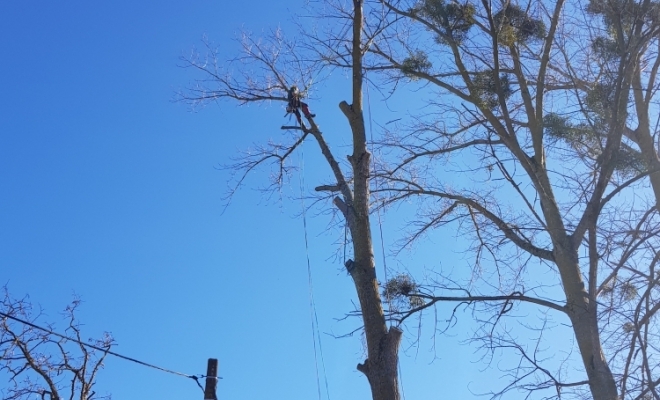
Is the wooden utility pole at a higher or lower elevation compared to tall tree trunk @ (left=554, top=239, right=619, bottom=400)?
higher

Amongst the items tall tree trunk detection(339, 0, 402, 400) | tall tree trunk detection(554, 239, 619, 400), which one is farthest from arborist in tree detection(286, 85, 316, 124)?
tall tree trunk detection(554, 239, 619, 400)

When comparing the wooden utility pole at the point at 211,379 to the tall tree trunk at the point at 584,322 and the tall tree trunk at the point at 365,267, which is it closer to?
the tall tree trunk at the point at 365,267

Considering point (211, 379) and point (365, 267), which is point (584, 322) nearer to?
point (365, 267)

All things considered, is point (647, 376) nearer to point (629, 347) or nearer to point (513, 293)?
point (629, 347)

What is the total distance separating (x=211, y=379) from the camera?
8438 mm

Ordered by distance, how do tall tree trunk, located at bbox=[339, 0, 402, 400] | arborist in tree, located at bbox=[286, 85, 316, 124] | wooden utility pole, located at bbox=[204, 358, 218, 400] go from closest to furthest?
tall tree trunk, located at bbox=[339, 0, 402, 400]
arborist in tree, located at bbox=[286, 85, 316, 124]
wooden utility pole, located at bbox=[204, 358, 218, 400]

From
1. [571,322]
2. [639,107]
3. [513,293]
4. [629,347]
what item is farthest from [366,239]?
[639,107]

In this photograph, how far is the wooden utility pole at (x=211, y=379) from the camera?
8398 millimetres

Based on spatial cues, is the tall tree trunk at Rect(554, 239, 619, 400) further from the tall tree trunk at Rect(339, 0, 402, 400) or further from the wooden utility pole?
the wooden utility pole

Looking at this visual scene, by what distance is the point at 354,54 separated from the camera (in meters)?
7.72

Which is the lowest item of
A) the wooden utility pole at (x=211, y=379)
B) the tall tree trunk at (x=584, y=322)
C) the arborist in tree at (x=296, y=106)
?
the tall tree trunk at (x=584, y=322)

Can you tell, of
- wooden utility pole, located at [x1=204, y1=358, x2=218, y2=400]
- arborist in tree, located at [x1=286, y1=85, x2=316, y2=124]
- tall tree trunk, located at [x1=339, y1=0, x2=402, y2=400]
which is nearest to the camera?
tall tree trunk, located at [x1=339, y1=0, x2=402, y2=400]

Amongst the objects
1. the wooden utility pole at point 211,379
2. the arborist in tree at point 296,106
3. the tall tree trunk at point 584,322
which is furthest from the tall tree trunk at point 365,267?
the wooden utility pole at point 211,379

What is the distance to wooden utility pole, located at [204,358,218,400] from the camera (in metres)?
8.40
